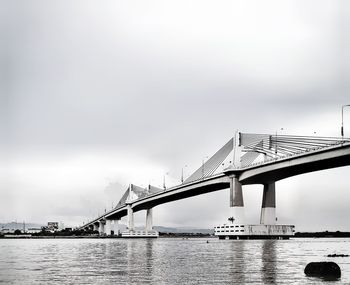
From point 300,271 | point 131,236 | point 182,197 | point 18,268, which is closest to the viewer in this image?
point 300,271

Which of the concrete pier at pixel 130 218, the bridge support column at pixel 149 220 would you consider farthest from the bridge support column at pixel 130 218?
the bridge support column at pixel 149 220

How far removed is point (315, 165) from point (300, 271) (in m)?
63.1

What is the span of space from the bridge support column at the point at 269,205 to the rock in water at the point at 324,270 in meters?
84.0

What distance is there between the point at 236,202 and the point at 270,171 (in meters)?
14.2

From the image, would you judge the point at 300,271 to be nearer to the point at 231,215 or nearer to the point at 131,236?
the point at 231,215

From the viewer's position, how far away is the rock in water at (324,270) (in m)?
32.1

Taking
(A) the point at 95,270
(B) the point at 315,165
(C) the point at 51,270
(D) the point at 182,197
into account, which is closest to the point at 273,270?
(A) the point at 95,270

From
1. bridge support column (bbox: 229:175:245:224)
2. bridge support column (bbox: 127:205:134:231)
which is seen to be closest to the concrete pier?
bridge support column (bbox: 127:205:134:231)

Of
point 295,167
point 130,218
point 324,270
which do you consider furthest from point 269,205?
point 324,270

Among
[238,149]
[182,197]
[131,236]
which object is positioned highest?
[238,149]

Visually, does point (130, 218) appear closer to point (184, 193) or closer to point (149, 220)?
point (149, 220)

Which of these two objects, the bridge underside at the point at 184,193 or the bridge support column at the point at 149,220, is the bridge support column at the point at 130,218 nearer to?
the bridge underside at the point at 184,193

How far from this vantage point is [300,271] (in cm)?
3569

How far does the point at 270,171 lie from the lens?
342 ft
